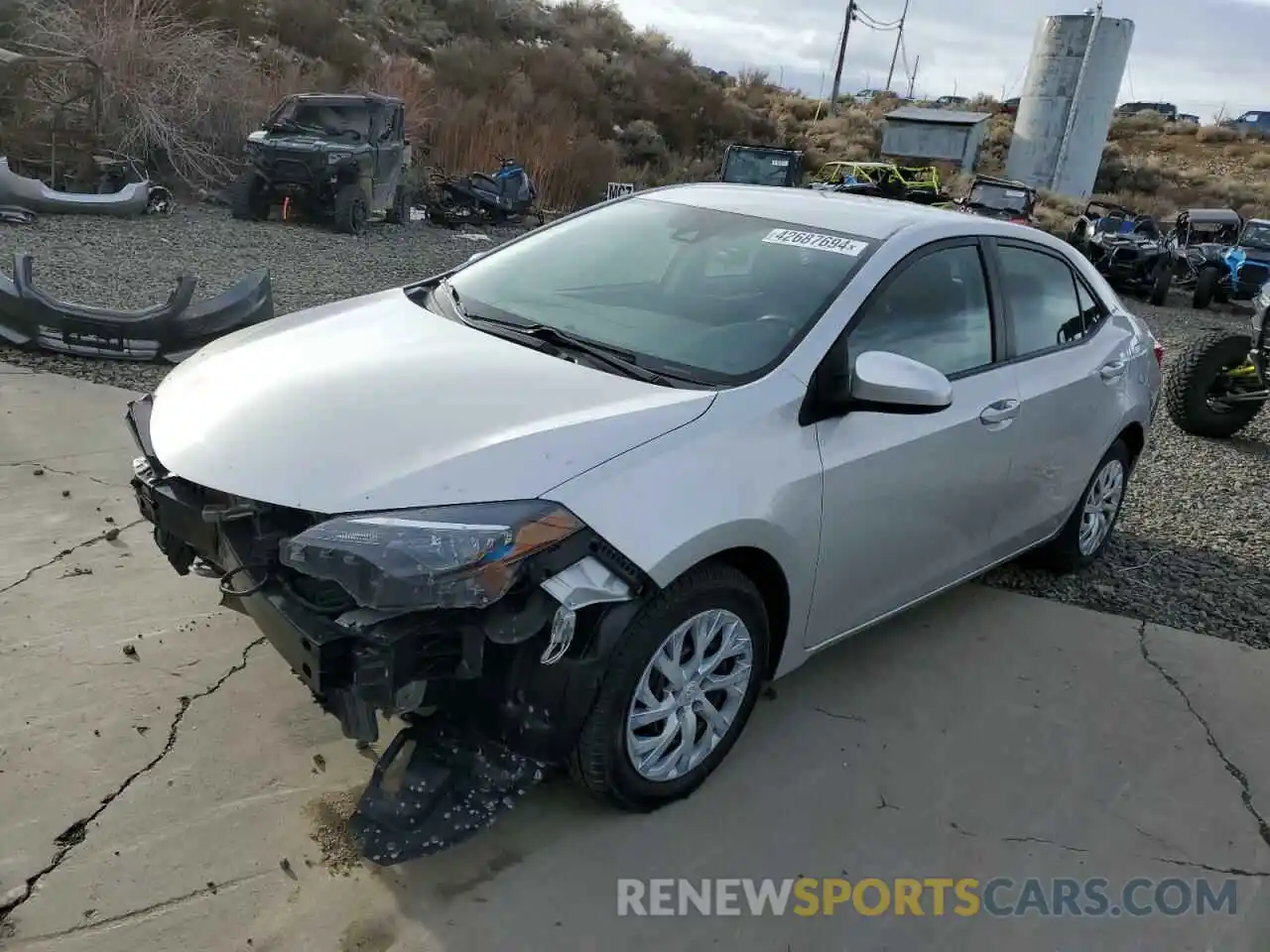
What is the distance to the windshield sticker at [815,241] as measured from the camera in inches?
130

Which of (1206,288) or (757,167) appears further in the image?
(757,167)

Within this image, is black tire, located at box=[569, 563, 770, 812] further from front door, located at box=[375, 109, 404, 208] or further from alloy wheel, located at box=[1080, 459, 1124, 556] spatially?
front door, located at box=[375, 109, 404, 208]

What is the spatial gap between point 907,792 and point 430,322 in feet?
6.94

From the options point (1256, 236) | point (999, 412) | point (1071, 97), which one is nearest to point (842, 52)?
point (1071, 97)

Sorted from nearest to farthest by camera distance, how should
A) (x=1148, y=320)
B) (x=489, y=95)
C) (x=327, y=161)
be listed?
(x=327, y=161) < (x=1148, y=320) < (x=489, y=95)

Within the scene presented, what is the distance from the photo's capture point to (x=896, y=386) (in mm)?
2828

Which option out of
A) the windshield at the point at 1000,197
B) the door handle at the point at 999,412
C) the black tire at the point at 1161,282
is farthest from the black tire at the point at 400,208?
the door handle at the point at 999,412

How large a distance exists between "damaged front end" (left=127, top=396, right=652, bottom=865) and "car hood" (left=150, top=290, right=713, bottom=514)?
0.29ft

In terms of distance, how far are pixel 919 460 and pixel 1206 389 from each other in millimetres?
5653

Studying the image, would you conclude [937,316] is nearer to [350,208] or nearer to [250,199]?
[350,208]

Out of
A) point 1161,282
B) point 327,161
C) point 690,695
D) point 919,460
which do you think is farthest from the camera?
point 1161,282

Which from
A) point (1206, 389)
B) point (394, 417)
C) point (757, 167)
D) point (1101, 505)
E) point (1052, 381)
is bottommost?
point (1101, 505)

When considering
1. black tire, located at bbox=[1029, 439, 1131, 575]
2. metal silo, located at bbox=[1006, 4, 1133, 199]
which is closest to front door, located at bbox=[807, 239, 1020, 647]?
black tire, located at bbox=[1029, 439, 1131, 575]

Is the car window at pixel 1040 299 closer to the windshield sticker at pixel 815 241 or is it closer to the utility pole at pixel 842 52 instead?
the windshield sticker at pixel 815 241
